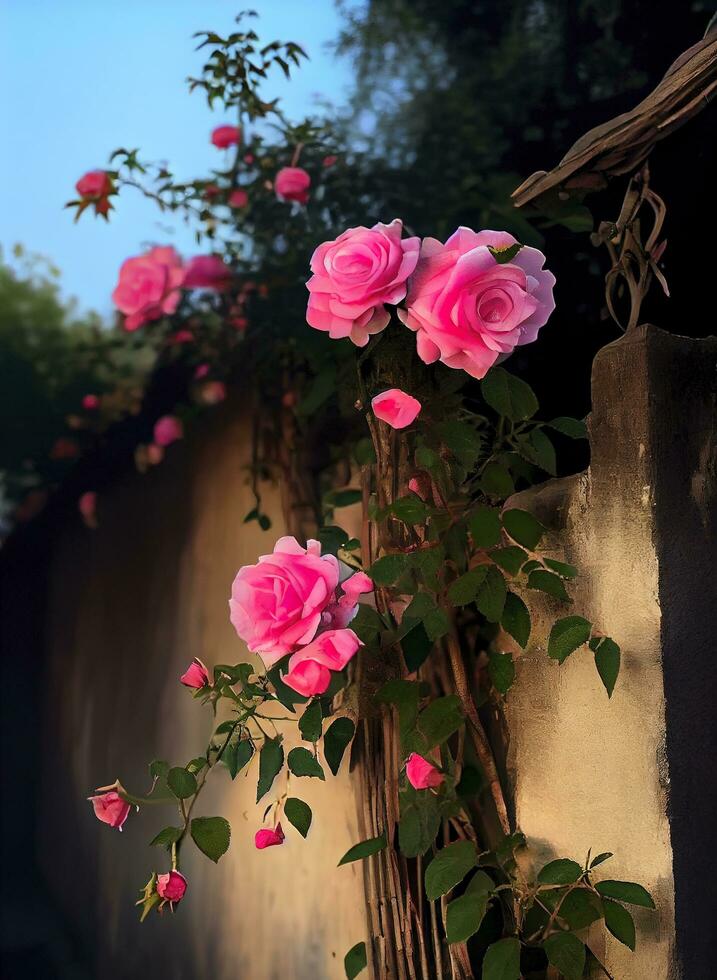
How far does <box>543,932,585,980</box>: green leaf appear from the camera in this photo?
1048 millimetres

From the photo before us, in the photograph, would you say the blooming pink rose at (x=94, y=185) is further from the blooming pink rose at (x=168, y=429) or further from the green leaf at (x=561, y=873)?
the green leaf at (x=561, y=873)

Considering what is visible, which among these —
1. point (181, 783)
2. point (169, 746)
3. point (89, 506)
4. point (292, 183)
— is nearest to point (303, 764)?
point (181, 783)

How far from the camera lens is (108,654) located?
118 inches

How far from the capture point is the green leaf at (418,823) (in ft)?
3.99

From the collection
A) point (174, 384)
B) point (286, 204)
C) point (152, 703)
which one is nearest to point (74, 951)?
point (152, 703)

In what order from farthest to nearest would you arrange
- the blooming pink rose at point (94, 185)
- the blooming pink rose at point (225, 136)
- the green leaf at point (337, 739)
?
the blooming pink rose at point (225, 136)
the blooming pink rose at point (94, 185)
the green leaf at point (337, 739)

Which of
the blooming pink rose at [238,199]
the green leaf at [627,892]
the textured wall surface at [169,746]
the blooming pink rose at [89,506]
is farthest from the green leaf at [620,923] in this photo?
the blooming pink rose at [89,506]

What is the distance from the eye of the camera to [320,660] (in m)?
1.09

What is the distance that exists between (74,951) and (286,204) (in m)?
2.40

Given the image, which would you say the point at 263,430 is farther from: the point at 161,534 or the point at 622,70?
the point at 622,70

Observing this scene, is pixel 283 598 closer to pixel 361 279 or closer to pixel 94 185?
pixel 361 279

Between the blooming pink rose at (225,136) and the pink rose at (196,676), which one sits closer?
the pink rose at (196,676)

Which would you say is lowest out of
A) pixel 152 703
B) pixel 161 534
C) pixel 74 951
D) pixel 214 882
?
pixel 74 951

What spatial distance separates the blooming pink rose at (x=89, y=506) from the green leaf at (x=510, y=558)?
2152mm
